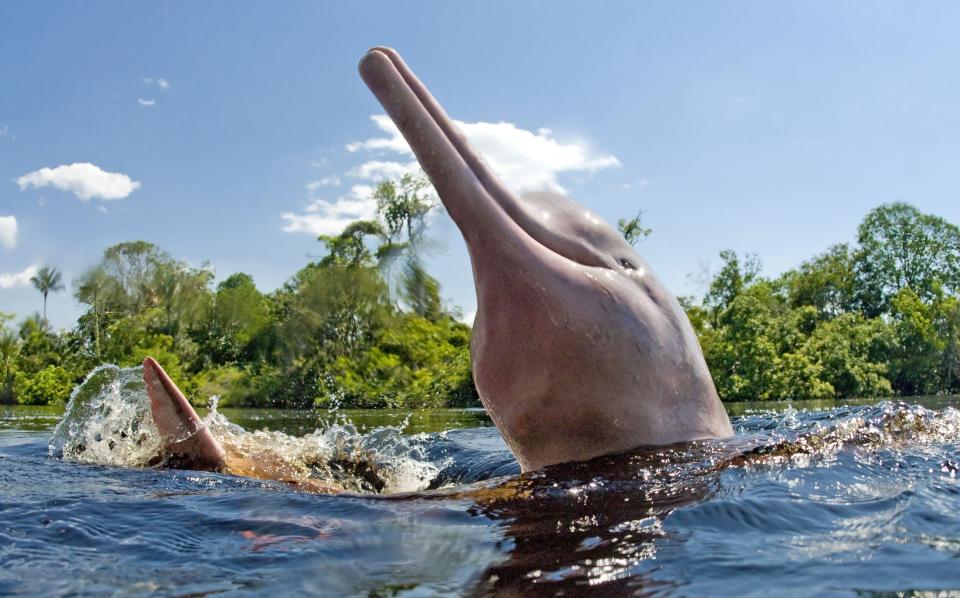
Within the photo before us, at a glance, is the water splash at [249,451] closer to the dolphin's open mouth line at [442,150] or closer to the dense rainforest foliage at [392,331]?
the dolphin's open mouth line at [442,150]

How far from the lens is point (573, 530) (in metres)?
2.25

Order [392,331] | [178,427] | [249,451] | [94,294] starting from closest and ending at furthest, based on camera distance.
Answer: [178,427]
[249,451]
[392,331]
[94,294]

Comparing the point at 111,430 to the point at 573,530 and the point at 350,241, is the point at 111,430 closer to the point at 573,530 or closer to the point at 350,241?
the point at 573,530

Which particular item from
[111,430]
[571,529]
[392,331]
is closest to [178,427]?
[111,430]

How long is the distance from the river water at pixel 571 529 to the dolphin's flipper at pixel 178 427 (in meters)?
0.76

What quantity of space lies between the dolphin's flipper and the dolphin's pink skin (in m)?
2.12

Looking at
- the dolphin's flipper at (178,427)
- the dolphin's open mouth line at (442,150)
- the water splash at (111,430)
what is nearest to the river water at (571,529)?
the dolphin's flipper at (178,427)

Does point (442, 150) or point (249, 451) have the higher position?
point (442, 150)

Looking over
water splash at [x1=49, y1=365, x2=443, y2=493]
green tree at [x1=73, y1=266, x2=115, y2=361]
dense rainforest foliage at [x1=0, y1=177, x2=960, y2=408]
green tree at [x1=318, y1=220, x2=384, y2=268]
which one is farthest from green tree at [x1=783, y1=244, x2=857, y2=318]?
water splash at [x1=49, y1=365, x2=443, y2=493]

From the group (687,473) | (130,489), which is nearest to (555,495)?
(687,473)

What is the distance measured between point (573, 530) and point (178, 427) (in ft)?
9.91

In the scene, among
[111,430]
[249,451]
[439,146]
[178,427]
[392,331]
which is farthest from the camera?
[392,331]

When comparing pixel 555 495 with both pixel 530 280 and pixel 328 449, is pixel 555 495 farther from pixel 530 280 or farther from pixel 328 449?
pixel 328 449

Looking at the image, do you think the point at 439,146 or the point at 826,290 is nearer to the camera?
the point at 439,146
